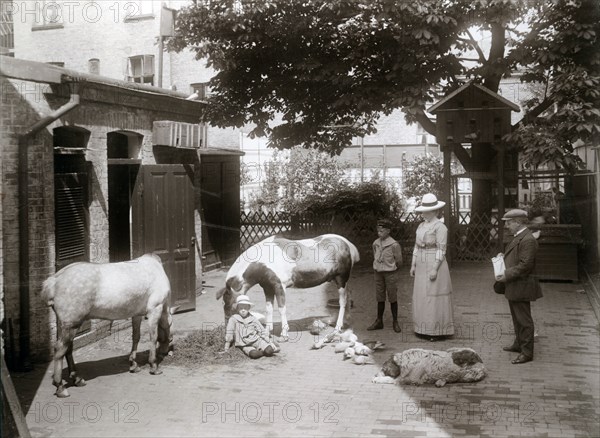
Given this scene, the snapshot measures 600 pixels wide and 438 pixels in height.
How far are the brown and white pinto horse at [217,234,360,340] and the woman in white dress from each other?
1.31 metres

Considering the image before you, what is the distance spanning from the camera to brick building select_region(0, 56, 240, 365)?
938 centimetres

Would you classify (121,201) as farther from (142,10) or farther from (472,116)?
(142,10)

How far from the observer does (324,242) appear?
11.4 m

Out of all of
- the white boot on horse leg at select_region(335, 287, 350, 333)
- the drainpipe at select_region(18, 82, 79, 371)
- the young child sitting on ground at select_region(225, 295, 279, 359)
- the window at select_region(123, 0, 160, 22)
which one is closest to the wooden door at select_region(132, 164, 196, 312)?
the drainpipe at select_region(18, 82, 79, 371)

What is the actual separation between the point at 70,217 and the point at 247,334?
346 cm

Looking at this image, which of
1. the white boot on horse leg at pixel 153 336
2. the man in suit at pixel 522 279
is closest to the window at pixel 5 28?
the white boot on horse leg at pixel 153 336

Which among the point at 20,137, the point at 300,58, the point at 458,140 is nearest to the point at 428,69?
the point at 458,140

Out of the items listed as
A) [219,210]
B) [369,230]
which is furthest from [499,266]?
[219,210]

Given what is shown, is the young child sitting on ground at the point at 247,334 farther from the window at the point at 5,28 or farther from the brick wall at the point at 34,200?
the window at the point at 5,28

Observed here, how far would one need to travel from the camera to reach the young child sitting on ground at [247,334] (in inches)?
391

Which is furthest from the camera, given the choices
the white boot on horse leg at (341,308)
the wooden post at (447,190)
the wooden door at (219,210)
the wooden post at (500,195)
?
the wooden door at (219,210)

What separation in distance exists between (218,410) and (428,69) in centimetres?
1091

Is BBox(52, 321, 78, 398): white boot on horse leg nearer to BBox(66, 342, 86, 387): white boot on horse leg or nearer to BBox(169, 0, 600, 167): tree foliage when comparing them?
BBox(66, 342, 86, 387): white boot on horse leg

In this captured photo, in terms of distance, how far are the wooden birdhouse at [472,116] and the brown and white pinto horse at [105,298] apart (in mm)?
9292
